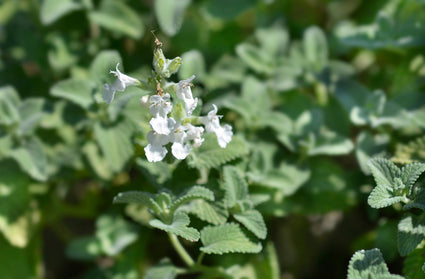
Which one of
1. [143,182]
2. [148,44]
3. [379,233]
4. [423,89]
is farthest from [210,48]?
[379,233]

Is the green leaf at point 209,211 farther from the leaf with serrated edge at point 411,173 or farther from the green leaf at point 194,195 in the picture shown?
the leaf with serrated edge at point 411,173

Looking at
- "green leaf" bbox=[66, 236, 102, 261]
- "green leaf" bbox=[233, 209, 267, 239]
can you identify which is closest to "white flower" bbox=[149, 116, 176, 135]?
"green leaf" bbox=[233, 209, 267, 239]

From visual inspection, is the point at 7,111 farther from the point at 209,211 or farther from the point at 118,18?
the point at 209,211

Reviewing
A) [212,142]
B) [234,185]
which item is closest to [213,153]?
[212,142]

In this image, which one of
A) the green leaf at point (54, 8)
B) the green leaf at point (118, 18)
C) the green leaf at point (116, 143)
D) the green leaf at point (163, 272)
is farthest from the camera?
the green leaf at point (118, 18)

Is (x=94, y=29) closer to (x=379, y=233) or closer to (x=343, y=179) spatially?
(x=343, y=179)

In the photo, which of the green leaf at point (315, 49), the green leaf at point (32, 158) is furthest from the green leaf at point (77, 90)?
the green leaf at point (315, 49)

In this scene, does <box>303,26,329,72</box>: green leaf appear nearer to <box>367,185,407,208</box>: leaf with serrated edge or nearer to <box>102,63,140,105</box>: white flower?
<box>367,185,407,208</box>: leaf with serrated edge
